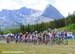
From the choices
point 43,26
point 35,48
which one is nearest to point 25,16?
point 43,26

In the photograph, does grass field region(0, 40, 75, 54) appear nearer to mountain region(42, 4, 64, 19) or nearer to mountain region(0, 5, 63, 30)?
mountain region(0, 5, 63, 30)

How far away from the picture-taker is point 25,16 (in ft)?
12.5

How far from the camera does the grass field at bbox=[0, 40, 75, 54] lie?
3631 millimetres

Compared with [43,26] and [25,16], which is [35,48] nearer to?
[43,26]

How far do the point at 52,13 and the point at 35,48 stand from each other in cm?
62

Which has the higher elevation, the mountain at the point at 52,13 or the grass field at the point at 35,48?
the mountain at the point at 52,13

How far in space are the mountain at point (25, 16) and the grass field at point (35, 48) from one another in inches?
12.5

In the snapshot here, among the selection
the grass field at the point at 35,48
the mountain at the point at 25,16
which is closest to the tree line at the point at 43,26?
the mountain at the point at 25,16

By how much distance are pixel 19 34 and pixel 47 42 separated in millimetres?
474

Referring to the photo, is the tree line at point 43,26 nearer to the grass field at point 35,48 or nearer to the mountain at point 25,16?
the mountain at point 25,16

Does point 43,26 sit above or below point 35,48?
above

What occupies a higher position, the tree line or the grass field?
the tree line

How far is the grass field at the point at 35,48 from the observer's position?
363 cm

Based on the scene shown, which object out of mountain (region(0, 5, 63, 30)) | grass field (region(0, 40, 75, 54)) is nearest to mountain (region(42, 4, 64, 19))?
mountain (region(0, 5, 63, 30))
